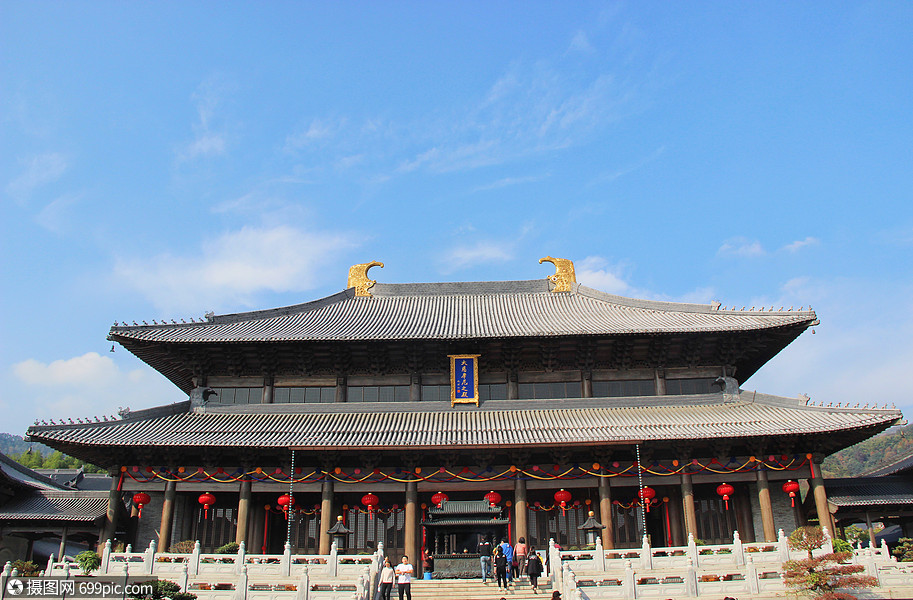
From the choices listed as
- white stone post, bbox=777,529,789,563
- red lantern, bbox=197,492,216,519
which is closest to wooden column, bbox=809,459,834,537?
white stone post, bbox=777,529,789,563

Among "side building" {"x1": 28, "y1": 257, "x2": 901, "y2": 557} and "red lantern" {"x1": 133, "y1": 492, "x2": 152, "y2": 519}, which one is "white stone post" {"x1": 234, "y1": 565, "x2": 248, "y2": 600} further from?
"red lantern" {"x1": 133, "y1": 492, "x2": 152, "y2": 519}

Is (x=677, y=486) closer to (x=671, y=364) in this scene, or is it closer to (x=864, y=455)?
(x=671, y=364)

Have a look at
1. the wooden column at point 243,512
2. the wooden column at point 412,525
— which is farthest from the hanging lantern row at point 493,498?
the wooden column at point 243,512

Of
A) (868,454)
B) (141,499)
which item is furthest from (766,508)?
(868,454)

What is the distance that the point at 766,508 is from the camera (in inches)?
846

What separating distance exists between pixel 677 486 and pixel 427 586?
10068 mm

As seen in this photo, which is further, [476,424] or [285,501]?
[476,424]

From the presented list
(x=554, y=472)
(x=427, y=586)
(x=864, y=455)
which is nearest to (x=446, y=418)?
(x=554, y=472)

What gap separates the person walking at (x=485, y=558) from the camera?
57.3ft

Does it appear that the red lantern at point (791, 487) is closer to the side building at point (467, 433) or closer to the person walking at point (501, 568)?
the side building at point (467, 433)

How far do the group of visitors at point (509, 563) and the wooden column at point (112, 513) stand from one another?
39.4ft

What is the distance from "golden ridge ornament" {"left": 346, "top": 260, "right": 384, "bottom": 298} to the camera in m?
32.3

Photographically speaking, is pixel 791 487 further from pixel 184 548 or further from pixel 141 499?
pixel 141 499

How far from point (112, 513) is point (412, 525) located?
9631 mm
